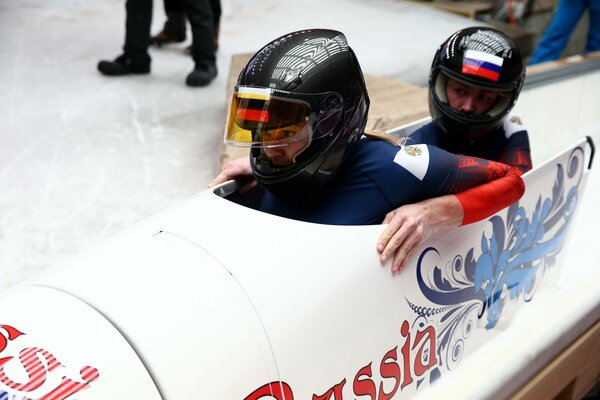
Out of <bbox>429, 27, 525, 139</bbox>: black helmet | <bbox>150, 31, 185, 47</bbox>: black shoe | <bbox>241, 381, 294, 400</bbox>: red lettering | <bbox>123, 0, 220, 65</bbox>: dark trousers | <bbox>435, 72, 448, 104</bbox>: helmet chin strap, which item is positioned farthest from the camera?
<bbox>150, 31, 185, 47</bbox>: black shoe

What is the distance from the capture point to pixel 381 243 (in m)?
1.29

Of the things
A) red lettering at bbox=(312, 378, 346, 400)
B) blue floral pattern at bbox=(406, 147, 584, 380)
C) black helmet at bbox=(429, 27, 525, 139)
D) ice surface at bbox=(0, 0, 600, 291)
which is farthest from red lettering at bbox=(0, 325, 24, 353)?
black helmet at bbox=(429, 27, 525, 139)

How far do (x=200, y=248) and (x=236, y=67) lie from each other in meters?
2.34

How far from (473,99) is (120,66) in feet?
8.72

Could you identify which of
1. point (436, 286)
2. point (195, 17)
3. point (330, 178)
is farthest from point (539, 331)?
point (195, 17)

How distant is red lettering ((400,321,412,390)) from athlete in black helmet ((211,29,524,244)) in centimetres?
24

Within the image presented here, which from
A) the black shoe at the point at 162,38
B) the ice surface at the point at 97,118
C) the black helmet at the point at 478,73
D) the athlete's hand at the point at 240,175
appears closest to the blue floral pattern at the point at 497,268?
the black helmet at the point at 478,73

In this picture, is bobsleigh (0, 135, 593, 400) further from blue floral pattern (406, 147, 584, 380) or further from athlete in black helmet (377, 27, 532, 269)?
athlete in black helmet (377, 27, 532, 269)

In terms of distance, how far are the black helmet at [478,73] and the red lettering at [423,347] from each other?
723 millimetres

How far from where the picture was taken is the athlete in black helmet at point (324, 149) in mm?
1257

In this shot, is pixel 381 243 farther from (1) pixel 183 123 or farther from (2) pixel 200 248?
(1) pixel 183 123

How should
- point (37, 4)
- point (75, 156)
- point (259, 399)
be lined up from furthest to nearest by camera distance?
point (37, 4) < point (75, 156) < point (259, 399)

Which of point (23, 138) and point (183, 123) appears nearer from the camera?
point (23, 138)

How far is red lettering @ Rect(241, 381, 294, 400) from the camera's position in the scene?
3.48ft
